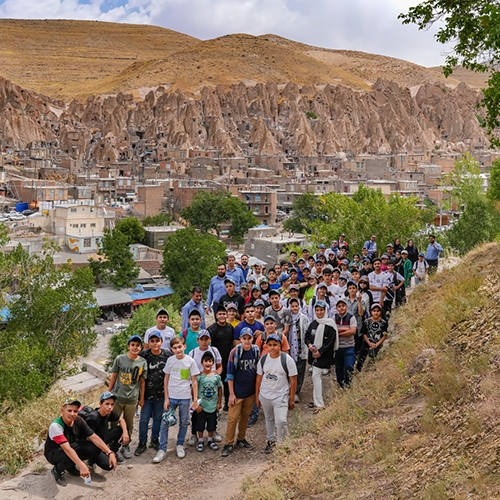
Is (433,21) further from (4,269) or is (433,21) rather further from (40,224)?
(40,224)

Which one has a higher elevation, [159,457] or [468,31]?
[468,31]

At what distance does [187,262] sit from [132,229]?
28.9 ft

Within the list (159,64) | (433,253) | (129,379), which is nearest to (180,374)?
(129,379)

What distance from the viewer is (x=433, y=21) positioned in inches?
343

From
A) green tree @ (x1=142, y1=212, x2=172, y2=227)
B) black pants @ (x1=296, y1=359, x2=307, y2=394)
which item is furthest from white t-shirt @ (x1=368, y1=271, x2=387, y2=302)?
green tree @ (x1=142, y1=212, x2=172, y2=227)

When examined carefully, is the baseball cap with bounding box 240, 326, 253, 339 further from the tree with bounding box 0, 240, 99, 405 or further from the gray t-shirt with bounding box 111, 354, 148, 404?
the tree with bounding box 0, 240, 99, 405

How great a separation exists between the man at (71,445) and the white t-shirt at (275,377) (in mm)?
1560

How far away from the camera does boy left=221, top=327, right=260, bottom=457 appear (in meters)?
6.14

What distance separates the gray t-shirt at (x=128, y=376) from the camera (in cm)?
603

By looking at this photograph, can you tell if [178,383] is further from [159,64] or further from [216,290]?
[159,64]

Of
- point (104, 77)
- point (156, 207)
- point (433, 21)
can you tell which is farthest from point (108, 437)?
point (104, 77)

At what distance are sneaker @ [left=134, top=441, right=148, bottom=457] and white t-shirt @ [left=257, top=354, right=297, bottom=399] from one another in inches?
53.6

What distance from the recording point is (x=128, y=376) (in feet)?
19.8

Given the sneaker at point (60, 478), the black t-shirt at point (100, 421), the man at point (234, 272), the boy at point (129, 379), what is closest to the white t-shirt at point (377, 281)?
the man at point (234, 272)
